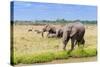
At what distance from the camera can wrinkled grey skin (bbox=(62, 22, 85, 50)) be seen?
260 cm

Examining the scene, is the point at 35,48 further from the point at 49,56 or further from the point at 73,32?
the point at 73,32

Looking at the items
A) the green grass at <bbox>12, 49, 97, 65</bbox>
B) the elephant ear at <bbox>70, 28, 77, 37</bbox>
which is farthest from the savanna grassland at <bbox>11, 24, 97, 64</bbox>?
the elephant ear at <bbox>70, 28, 77, 37</bbox>

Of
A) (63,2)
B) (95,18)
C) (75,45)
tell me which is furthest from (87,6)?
(75,45)

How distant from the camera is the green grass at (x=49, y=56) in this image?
237 cm

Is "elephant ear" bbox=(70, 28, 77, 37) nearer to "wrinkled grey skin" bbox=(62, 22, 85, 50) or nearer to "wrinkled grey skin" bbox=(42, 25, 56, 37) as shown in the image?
"wrinkled grey skin" bbox=(62, 22, 85, 50)

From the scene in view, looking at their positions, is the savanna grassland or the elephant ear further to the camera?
the elephant ear

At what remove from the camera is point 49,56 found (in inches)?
98.7

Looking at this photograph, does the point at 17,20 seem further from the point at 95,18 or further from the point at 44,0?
the point at 95,18

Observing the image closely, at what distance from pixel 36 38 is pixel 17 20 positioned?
1.06ft

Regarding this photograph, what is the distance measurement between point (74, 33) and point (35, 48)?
0.58 meters

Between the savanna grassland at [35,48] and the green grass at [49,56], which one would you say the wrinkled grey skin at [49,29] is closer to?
the savanna grassland at [35,48]

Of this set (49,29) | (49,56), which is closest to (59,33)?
(49,29)

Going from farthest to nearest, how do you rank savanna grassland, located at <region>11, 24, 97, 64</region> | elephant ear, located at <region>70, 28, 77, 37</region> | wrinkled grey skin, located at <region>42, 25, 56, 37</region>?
elephant ear, located at <region>70, 28, 77, 37</region>
wrinkled grey skin, located at <region>42, 25, 56, 37</region>
savanna grassland, located at <region>11, 24, 97, 64</region>
